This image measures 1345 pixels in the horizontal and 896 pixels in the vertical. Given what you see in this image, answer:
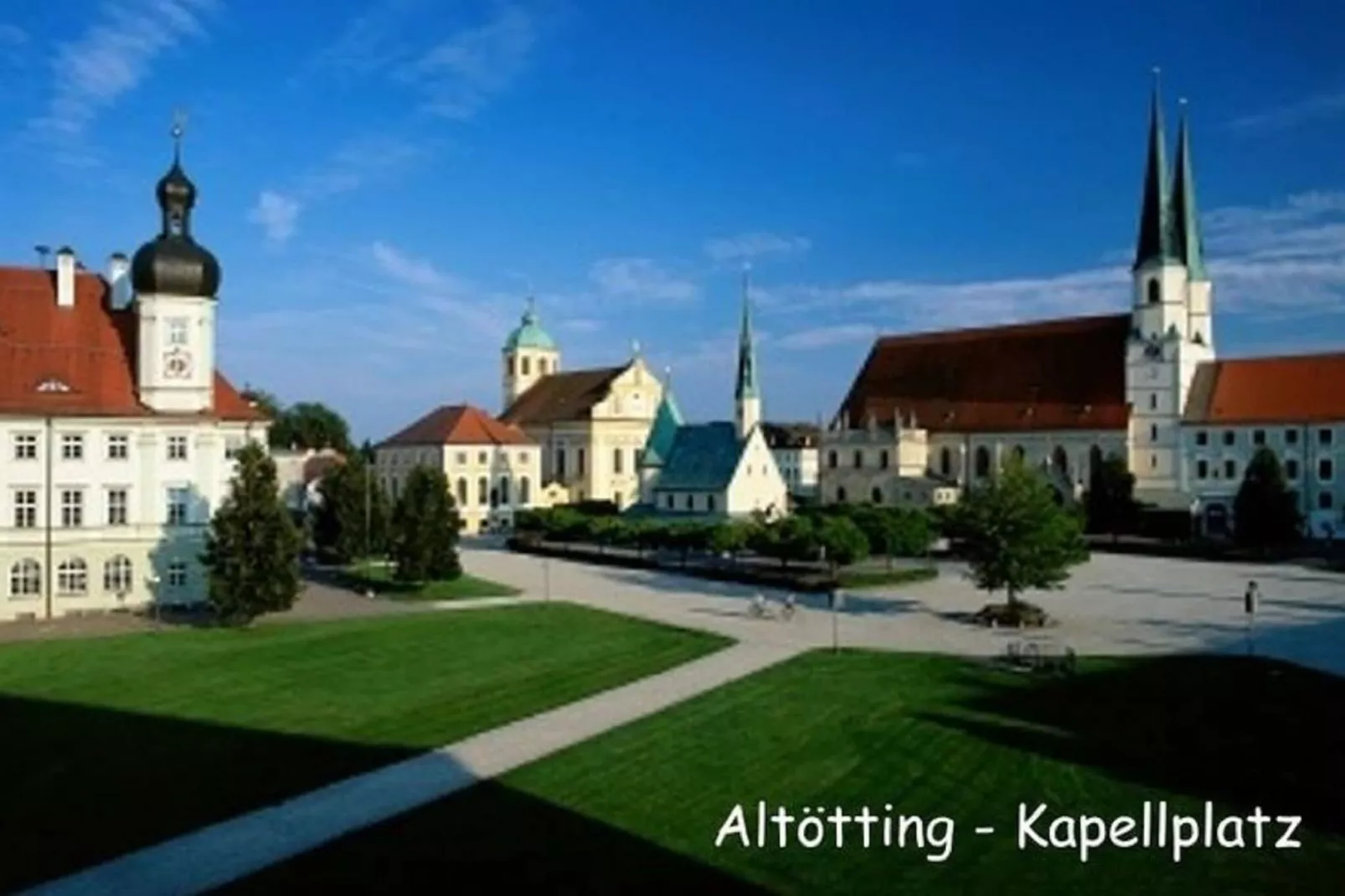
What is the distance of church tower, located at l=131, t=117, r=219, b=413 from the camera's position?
37094 mm

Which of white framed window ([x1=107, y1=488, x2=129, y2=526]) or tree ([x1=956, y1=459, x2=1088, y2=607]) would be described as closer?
tree ([x1=956, y1=459, x2=1088, y2=607])

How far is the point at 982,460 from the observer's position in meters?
78.3

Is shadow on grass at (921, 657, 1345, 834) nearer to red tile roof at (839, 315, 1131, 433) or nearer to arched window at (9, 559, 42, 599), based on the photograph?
arched window at (9, 559, 42, 599)

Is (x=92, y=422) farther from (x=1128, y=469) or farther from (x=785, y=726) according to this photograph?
(x=1128, y=469)

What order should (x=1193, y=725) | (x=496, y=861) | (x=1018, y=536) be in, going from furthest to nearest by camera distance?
(x=1018, y=536), (x=1193, y=725), (x=496, y=861)

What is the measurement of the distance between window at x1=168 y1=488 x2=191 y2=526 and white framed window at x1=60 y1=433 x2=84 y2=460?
2850 millimetres

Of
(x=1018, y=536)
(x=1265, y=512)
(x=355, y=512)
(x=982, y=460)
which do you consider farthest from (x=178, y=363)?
(x=982, y=460)

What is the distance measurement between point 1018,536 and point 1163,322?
149 feet

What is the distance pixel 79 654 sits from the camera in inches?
1093

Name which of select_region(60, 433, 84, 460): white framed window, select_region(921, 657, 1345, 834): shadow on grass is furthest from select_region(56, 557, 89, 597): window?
select_region(921, 657, 1345, 834): shadow on grass

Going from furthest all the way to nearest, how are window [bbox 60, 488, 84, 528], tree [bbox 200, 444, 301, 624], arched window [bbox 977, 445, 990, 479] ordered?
arched window [bbox 977, 445, 990, 479] < window [bbox 60, 488, 84, 528] < tree [bbox 200, 444, 301, 624]

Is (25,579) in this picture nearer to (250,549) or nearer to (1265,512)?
(250,549)

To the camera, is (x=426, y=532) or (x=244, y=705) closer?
(x=244, y=705)

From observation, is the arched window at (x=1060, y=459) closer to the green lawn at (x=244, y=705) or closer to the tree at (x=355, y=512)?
the tree at (x=355, y=512)
